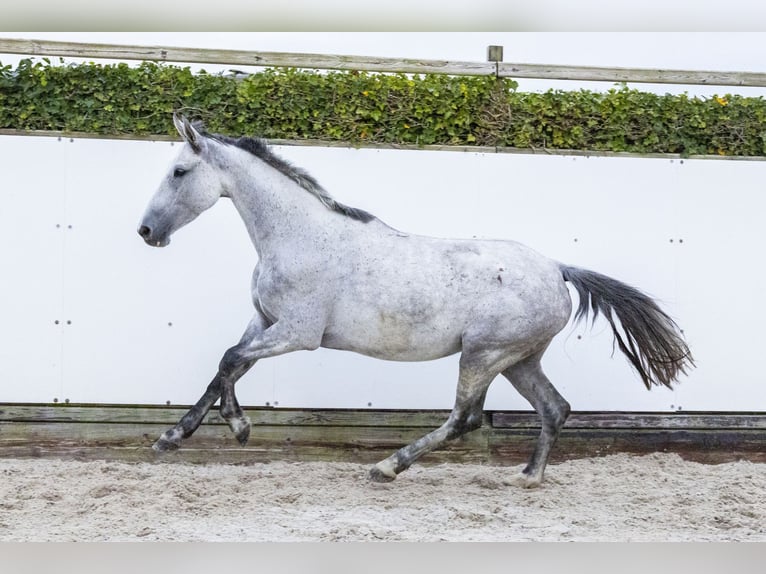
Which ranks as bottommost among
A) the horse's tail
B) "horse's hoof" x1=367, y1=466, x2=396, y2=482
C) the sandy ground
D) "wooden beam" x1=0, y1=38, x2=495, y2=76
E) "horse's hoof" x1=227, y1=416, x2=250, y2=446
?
the sandy ground

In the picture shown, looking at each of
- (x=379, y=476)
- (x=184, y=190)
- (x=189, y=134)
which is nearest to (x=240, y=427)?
(x=379, y=476)

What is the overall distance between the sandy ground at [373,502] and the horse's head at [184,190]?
137 cm

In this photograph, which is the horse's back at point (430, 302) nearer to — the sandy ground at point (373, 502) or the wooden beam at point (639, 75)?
the sandy ground at point (373, 502)

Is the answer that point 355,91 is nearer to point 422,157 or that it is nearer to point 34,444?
point 422,157

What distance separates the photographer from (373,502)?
478cm

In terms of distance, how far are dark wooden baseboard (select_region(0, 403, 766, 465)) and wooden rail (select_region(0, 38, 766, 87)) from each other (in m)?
2.21

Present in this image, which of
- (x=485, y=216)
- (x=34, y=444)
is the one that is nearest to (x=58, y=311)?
(x=34, y=444)

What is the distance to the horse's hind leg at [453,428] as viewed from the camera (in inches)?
187

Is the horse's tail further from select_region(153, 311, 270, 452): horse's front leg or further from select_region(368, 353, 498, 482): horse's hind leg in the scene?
select_region(153, 311, 270, 452): horse's front leg

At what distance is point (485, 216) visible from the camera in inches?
236

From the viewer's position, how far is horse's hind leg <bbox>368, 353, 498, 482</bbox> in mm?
4738

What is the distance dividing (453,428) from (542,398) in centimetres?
58

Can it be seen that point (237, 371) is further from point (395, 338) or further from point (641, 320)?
point (641, 320)

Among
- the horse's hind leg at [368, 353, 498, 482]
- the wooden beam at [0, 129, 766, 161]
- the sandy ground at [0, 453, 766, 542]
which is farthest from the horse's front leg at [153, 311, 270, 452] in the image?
the wooden beam at [0, 129, 766, 161]
